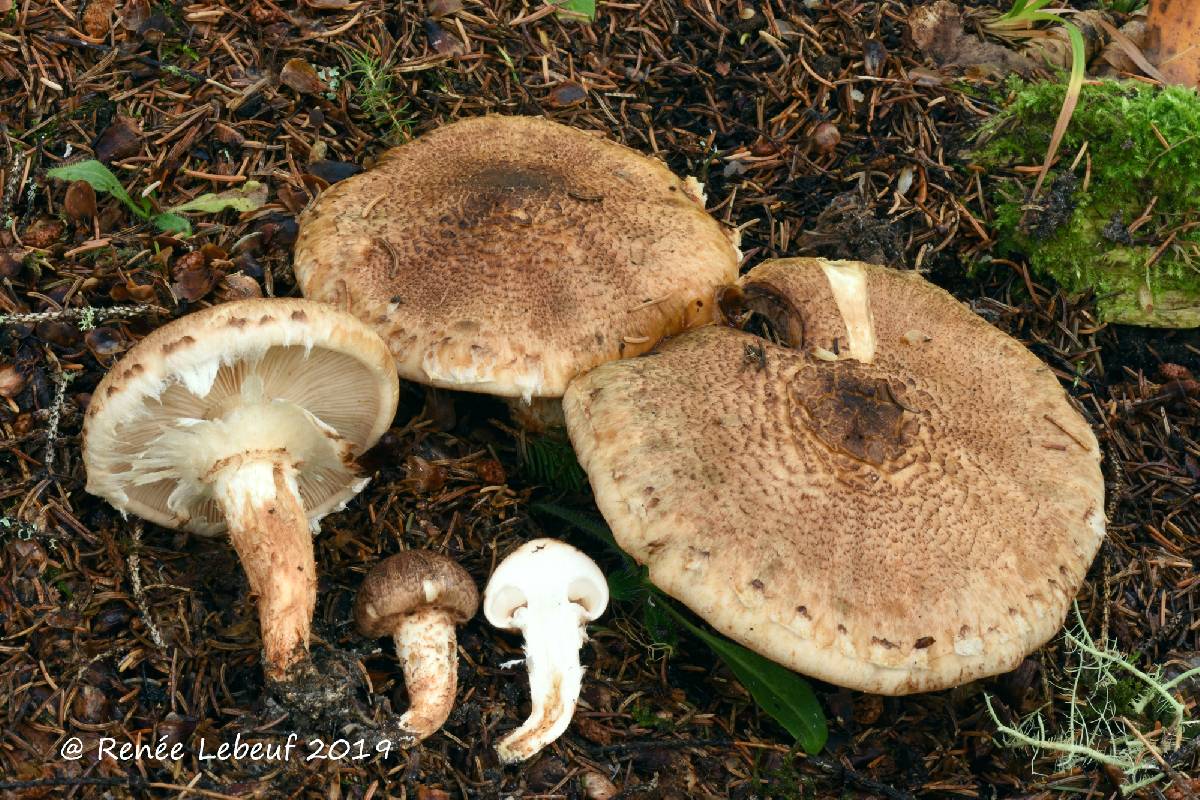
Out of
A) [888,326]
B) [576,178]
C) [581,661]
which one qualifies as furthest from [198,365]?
[888,326]

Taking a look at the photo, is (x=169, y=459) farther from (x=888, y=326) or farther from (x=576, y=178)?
(x=888, y=326)

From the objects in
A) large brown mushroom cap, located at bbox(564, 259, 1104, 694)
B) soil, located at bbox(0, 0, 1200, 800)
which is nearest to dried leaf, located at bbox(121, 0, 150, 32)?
soil, located at bbox(0, 0, 1200, 800)

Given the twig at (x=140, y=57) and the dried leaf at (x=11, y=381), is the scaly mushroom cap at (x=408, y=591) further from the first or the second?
the twig at (x=140, y=57)

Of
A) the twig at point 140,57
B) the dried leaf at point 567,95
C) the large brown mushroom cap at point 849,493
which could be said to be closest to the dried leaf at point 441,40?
the dried leaf at point 567,95

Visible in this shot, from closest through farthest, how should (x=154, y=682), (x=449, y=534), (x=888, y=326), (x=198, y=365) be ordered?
1. (x=198, y=365)
2. (x=154, y=682)
3. (x=449, y=534)
4. (x=888, y=326)

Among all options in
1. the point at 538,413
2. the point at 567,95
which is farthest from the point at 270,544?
the point at 567,95

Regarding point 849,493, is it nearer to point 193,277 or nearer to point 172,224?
point 193,277

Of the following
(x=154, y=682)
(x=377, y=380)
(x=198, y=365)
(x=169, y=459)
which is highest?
(x=198, y=365)
